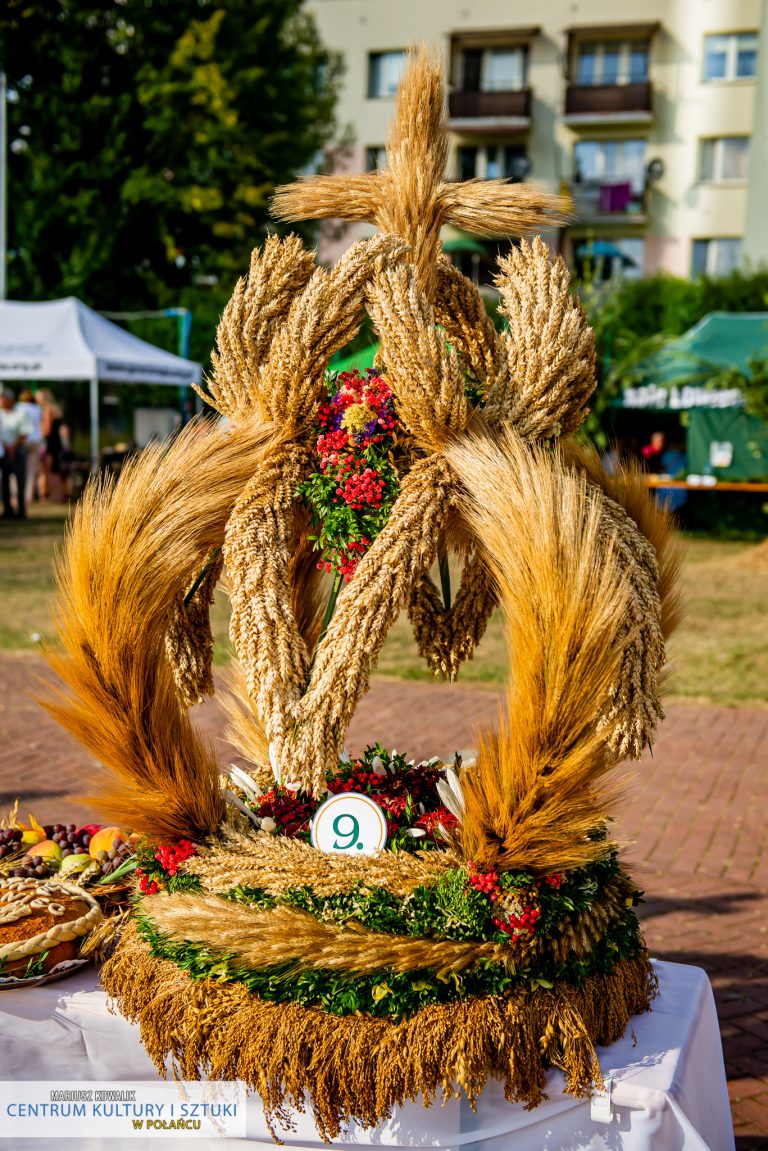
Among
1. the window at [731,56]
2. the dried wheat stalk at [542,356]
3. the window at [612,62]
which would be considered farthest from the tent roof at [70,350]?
the window at [731,56]

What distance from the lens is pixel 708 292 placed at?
24797 millimetres

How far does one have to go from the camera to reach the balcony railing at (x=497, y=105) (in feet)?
104

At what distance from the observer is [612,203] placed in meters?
31.2

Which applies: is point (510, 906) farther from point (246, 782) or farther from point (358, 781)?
point (246, 782)

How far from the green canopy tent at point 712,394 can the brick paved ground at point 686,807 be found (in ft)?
32.9

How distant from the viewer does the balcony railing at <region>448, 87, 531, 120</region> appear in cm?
3180

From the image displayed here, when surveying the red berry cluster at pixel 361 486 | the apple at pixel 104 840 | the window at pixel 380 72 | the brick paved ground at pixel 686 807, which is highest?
the window at pixel 380 72

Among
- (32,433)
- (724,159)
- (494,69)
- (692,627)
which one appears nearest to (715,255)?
(724,159)

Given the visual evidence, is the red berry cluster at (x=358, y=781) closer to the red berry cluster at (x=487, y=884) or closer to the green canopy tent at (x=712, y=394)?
the red berry cluster at (x=487, y=884)

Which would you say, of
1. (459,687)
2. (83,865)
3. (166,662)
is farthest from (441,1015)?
(459,687)

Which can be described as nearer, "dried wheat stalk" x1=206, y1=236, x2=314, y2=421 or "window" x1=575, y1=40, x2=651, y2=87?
"dried wheat stalk" x1=206, y1=236, x2=314, y2=421

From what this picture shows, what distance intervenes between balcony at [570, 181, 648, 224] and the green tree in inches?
372

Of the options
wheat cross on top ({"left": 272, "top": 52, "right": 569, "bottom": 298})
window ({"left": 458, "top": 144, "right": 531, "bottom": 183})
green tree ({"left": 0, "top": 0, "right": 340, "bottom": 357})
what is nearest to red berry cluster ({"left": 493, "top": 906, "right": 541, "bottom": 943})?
wheat cross on top ({"left": 272, "top": 52, "right": 569, "bottom": 298})

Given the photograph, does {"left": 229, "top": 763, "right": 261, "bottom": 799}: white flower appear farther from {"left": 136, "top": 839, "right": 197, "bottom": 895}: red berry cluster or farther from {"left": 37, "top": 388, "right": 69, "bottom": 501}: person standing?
{"left": 37, "top": 388, "right": 69, "bottom": 501}: person standing
